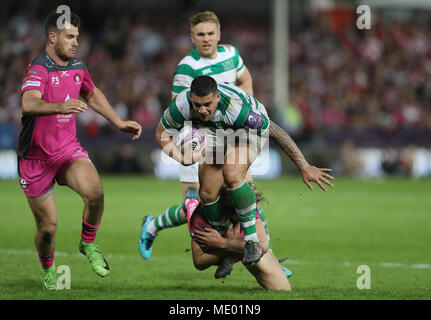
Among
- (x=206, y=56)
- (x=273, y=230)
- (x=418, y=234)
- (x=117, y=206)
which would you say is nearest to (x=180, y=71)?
(x=206, y=56)

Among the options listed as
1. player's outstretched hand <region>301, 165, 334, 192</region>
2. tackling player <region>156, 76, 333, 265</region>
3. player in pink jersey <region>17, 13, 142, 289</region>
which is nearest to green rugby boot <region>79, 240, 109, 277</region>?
player in pink jersey <region>17, 13, 142, 289</region>

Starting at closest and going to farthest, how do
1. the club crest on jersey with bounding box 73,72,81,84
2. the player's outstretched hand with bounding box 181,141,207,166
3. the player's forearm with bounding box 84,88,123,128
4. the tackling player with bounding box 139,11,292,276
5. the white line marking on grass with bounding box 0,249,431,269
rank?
the player's outstretched hand with bounding box 181,141,207,166 < the club crest on jersey with bounding box 73,72,81,84 < the player's forearm with bounding box 84,88,123,128 < the tackling player with bounding box 139,11,292,276 < the white line marking on grass with bounding box 0,249,431,269

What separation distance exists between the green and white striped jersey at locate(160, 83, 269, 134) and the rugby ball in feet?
0.24

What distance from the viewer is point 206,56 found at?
838 cm

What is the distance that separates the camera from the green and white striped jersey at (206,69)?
27.3 feet

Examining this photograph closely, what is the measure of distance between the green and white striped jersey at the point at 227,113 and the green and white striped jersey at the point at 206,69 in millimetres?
1482

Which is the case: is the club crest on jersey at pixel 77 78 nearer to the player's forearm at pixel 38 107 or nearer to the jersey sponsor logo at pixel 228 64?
the player's forearm at pixel 38 107

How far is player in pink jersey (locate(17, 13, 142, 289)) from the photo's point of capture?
6.98 meters

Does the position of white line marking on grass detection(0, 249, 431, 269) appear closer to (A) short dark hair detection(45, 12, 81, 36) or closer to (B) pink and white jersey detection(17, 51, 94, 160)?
(B) pink and white jersey detection(17, 51, 94, 160)

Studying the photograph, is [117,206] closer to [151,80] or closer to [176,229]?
[176,229]

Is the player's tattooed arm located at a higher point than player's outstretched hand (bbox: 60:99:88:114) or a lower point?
lower

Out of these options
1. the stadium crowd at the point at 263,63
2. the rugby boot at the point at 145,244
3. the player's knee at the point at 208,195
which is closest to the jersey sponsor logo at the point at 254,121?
the player's knee at the point at 208,195

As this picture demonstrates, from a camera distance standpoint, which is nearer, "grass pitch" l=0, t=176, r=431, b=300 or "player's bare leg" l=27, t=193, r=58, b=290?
"grass pitch" l=0, t=176, r=431, b=300
